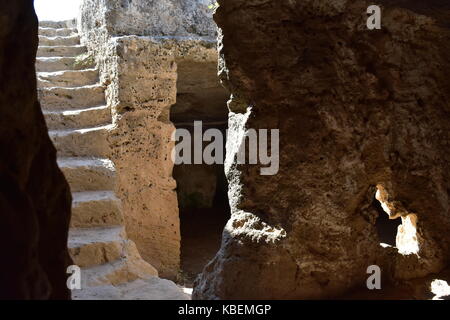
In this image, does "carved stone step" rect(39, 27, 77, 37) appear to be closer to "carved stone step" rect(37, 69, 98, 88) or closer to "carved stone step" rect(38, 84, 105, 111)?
"carved stone step" rect(37, 69, 98, 88)

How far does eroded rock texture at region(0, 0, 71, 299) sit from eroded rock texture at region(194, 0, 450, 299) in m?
0.82

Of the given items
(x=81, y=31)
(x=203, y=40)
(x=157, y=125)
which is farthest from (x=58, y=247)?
(x=81, y=31)

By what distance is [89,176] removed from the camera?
12.4ft

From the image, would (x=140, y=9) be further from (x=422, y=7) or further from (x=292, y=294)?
(x=292, y=294)

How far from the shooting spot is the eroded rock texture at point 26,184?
1334mm

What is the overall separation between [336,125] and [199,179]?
556cm

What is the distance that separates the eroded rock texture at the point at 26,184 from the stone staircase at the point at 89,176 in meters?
1.02

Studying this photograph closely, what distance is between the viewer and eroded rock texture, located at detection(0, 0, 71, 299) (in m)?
1.33

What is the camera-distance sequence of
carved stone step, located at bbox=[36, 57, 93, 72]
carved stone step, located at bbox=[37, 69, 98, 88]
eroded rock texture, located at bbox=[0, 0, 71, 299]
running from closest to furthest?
eroded rock texture, located at bbox=[0, 0, 71, 299] → carved stone step, located at bbox=[37, 69, 98, 88] → carved stone step, located at bbox=[36, 57, 93, 72]

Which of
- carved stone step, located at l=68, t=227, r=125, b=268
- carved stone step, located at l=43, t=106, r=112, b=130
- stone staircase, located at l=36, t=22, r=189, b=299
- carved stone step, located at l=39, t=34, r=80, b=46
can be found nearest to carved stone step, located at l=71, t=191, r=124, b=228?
stone staircase, located at l=36, t=22, r=189, b=299
